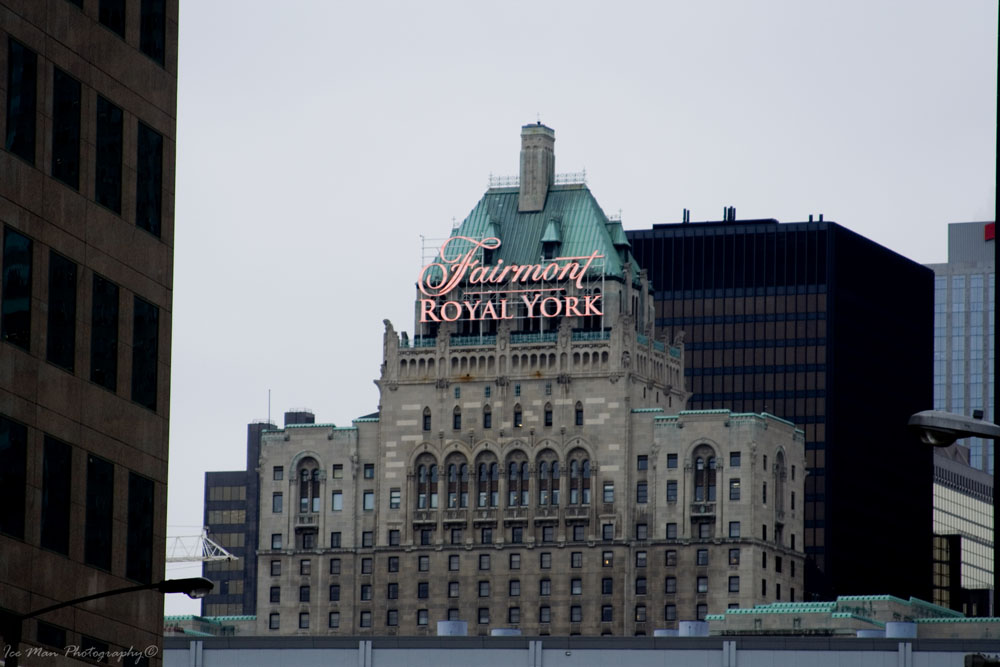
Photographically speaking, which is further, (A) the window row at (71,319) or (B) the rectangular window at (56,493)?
(B) the rectangular window at (56,493)

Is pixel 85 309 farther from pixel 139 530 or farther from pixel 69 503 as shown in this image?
pixel 139 530

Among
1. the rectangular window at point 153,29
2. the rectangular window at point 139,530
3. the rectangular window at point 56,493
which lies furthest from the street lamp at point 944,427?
the rectangular window at point 153,29

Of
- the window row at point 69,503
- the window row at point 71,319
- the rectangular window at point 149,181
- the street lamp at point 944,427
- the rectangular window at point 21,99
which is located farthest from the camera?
the rectangular window at point 149,181

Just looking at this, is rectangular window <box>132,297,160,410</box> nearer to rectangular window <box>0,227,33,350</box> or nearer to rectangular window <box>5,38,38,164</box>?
rectangular window <box>0,227,33,350</box>

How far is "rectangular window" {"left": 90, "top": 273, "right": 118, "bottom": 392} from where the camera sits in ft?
242

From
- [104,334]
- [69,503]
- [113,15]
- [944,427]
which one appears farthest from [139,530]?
[944,427]

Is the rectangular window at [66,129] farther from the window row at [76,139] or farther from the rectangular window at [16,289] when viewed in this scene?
the rectangular window at [16,289]

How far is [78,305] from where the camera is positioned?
72938 millimetres

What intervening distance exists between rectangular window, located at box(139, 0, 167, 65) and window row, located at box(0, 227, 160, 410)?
7306 mm

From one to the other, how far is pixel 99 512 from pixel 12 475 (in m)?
4.91

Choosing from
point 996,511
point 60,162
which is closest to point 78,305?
point 60,162

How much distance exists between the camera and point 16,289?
6975 centimetres

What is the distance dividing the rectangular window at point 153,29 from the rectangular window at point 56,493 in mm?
12704

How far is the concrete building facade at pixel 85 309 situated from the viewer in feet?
229
